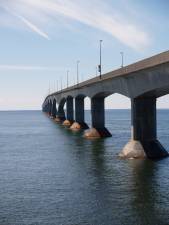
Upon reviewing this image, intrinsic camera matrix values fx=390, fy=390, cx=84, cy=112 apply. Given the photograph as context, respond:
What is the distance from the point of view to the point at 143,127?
164ft

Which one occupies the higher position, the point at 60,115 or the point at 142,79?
the point at 142,79

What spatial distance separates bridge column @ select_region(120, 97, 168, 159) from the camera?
161ft

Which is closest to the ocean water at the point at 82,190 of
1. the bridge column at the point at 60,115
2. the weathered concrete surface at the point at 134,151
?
the weathered concrete surface at the point at 134,151

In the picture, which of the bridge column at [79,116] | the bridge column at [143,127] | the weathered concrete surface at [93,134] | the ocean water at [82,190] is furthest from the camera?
the bridge column at [79,116]

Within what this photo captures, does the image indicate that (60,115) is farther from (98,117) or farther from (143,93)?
(143,93)

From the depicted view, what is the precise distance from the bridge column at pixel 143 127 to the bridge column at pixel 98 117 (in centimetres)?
2697

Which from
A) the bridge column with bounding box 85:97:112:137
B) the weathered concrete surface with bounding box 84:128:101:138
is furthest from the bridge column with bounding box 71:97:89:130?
the weathered concrete surface with bounding box 84:128:101:138

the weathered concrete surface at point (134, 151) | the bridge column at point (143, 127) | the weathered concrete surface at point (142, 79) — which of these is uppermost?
the weathered concrete surface at point (142, 79)

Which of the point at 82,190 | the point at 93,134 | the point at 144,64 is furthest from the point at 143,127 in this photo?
the point at 93,134

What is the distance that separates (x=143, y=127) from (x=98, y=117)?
29.3m

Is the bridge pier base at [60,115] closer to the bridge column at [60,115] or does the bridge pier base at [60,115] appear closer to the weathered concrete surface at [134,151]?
the bridge column at [60,115]

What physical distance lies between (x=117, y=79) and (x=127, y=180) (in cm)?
2349

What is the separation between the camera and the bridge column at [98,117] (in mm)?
77562

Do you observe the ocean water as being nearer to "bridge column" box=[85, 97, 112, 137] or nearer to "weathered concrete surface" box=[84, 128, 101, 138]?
"weathered concrete surface" box=[84, 128, 101, 138]
